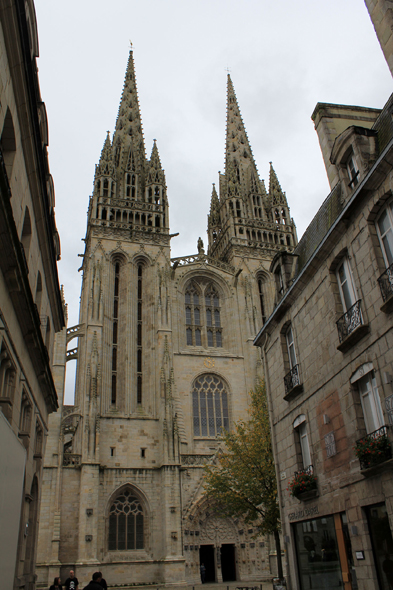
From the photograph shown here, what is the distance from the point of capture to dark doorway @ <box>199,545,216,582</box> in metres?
28.0

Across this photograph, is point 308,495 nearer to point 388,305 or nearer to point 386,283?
point 388,305

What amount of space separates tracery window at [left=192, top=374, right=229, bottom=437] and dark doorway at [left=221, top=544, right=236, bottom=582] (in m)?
6.41

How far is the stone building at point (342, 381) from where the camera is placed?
372 inches

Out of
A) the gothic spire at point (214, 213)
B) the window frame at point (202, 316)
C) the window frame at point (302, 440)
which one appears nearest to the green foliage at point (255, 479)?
the window frame at point (302, 440)

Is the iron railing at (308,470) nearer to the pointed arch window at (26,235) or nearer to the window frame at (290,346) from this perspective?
the window frame at (290,346)

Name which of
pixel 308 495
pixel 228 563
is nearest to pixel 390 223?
pixel 308 495

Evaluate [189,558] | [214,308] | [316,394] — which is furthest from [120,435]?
[316,394]

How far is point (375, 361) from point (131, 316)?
24506 millimetres

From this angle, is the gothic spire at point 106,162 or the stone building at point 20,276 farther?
the gothic spire at point 106,162

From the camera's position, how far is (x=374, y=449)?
9156 mm

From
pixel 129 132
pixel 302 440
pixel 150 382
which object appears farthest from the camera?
pixel 129 132

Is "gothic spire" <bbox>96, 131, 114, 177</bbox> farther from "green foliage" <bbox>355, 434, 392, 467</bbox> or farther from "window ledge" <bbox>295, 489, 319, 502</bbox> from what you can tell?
"green foliage" <bbox>355, 434, 392, 467</bbox>

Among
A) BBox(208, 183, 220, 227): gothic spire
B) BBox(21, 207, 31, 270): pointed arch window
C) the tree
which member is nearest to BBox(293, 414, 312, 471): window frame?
the tree

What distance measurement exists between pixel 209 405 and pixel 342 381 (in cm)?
2133
